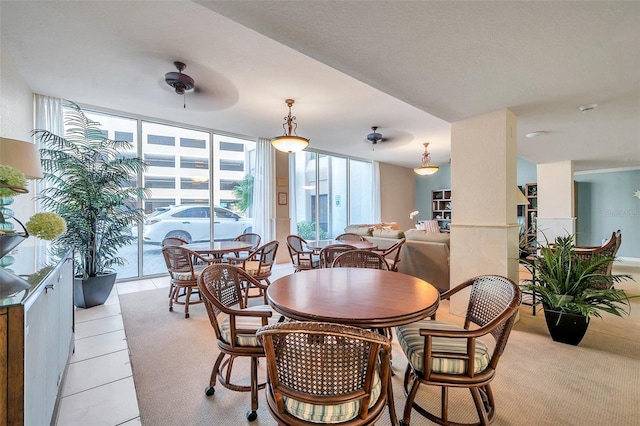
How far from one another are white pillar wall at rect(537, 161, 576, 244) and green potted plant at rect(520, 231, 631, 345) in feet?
13.9

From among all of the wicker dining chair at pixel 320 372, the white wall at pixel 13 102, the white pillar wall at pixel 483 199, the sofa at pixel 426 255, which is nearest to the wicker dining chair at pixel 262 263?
the sofa at pixel 426 255

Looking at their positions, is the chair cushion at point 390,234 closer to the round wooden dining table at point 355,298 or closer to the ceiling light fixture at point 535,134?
the ceiling light fixture at point 535,134

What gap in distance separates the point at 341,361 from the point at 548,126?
4317mm

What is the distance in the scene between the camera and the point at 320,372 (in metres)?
1.02

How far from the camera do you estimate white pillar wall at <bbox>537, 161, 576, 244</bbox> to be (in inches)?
243

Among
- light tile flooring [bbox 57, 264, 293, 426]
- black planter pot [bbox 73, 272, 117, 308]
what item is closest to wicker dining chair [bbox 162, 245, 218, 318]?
light tile flooring [bbox 57, 264, 293, 426]

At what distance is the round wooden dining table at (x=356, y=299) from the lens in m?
1.26

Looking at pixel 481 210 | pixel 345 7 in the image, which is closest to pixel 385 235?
pixel 481 210

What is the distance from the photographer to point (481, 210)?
3.07 meters

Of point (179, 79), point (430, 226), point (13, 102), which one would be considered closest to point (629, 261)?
point (430, 226)

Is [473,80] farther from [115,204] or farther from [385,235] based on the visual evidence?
[115,204]

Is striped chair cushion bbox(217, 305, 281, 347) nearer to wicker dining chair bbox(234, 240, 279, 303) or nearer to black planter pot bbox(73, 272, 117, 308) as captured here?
wicker dining chair bbox(234, 240, 279, 303)

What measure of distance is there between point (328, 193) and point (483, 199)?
488 centimetres

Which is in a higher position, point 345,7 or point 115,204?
point 345,7
